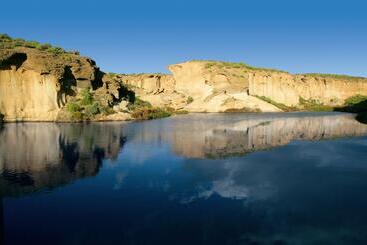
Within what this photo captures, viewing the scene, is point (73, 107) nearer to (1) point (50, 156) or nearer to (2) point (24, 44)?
(2) point (24, 44)

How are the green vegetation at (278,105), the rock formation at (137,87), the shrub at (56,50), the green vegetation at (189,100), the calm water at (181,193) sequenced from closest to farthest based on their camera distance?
the calm water at (181,193), the rock formation at (137,87), the shrub at (56,50), the green vegetation at (189,100), the green vegetation at (278,105)

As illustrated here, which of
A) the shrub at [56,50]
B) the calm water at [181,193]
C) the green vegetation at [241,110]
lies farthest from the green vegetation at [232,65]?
the calm water at [181,193]

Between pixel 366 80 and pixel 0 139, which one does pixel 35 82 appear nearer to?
pixel 0 139

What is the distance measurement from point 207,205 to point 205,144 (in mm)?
18949

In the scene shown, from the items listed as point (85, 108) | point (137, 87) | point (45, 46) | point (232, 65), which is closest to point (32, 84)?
point (85, 108)

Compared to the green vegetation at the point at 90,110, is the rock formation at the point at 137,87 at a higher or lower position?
higher

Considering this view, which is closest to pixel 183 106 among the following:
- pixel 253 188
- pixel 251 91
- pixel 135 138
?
pixel 251 91

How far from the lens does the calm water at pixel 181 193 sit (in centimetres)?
1353

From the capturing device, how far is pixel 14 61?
5975 cm

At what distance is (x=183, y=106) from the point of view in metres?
106

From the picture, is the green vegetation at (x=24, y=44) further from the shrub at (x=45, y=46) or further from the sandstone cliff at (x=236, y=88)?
the sandstone cliff at (x=236, y=88)

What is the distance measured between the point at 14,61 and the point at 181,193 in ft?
164

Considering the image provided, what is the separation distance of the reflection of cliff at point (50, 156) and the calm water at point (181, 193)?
0.23 ft

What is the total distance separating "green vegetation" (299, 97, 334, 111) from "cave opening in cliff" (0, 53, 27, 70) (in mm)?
82847
